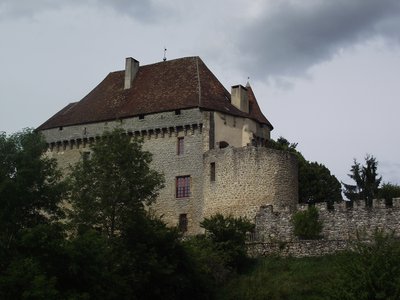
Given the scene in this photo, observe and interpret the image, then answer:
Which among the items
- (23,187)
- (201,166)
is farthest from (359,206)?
(23,187)

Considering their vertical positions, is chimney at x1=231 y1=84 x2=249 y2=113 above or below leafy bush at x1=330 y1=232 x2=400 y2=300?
above

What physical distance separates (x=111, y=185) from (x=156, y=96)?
52.4 ft

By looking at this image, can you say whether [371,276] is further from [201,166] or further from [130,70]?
[130,70]

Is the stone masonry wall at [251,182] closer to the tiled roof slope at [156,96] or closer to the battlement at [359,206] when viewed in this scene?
the battlement at [359,206]

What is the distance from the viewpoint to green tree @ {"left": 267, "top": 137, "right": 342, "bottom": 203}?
62.0m

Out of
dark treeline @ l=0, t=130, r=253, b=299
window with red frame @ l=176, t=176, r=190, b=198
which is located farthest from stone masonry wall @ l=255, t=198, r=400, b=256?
window with red frame @ l=176, t=176, r=190, b=198

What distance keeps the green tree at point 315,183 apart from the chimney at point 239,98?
715cm

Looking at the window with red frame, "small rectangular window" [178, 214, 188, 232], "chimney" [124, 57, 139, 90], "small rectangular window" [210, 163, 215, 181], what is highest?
"chimney" [124, 57, 139, 90]

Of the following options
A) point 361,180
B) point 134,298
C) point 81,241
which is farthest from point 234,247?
point 361,180

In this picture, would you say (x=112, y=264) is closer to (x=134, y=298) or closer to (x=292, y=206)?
(x=134, y=298)

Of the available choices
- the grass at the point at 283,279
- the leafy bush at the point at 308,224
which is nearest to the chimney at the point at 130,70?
the leafy bush at the point at 308,224

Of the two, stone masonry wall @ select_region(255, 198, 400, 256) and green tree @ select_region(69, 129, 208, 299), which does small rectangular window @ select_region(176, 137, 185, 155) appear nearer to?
stone masonry wall @ select_region(255, 198, 400, 256)

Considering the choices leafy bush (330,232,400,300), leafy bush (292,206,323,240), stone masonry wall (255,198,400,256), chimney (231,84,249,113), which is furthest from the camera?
chimney (231,84,249,113)

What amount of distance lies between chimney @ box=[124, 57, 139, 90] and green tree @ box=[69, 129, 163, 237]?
53.8ft
